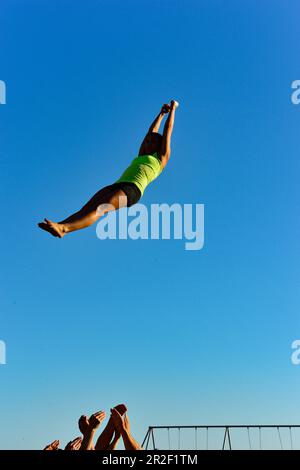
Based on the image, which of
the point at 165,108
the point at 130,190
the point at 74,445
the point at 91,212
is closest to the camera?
the point at 74,445

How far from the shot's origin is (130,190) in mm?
6203

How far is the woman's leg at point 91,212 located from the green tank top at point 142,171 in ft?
1.23

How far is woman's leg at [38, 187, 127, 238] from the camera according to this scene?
523cm

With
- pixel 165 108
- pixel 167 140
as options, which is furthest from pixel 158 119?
pixel 167 140

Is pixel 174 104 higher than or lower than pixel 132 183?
higher

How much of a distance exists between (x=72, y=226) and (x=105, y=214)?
1.86ft

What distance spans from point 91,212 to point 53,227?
58 cm

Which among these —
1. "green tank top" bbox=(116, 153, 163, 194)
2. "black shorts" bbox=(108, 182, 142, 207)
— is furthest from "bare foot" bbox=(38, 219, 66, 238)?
"green tank top" bbox=(116, 153, 163, 194)

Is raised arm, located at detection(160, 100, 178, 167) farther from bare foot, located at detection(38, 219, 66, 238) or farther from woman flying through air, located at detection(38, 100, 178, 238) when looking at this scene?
bare foot, located at detection(38, 219, 66, 238)

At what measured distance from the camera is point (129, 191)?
6.18 m

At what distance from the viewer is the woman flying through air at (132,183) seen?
545cm

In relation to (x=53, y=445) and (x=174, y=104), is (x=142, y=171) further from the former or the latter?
(x=53, y=445)
